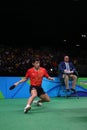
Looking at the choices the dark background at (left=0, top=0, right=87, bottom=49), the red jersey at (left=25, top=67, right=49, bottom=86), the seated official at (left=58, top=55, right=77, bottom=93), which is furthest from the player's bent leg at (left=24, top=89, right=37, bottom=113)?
the dark background at (left=0, top=0, right=87, bottom=49)

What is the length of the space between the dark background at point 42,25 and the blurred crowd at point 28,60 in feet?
2.53

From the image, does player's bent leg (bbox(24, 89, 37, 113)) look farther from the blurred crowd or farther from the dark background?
the dark background

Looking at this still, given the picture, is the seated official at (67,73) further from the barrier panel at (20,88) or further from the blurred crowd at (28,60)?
the blurred crowd at (28,60)

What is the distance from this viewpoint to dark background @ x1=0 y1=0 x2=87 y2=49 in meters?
16.7

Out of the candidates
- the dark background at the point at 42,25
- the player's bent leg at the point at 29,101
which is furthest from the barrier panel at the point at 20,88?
the dark background at the point at 42,25

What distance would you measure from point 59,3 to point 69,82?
4.22m

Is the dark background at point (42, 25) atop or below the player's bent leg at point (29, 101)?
atop

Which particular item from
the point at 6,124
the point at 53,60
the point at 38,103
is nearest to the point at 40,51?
the point at 53,60

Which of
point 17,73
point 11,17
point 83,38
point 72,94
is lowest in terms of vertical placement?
point 72,94

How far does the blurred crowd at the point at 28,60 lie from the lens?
14727mm

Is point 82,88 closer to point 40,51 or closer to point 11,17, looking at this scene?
point 40,51

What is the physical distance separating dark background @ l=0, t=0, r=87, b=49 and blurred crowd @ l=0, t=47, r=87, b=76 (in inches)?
30.3

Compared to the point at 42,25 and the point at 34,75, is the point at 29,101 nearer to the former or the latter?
the point at 34,75

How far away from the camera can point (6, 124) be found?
258 inches
